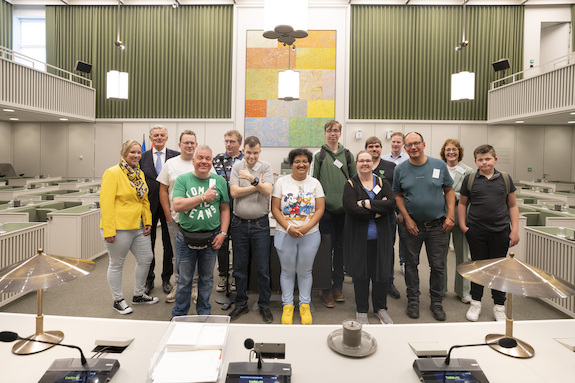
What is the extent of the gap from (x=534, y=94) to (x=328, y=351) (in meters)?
9.63

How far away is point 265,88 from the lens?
1005cm

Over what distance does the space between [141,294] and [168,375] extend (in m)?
2.59

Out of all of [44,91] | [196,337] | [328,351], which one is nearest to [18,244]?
[196,337]

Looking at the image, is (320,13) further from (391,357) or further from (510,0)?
(391,357)

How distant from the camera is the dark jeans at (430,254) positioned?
3156 mm

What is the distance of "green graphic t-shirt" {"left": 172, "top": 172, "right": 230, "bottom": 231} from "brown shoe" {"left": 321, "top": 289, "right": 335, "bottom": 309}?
1491 millimetres

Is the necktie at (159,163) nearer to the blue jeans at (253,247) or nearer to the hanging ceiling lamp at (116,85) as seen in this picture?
the blue jeans at (253,247)

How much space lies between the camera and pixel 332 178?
10.8 ft

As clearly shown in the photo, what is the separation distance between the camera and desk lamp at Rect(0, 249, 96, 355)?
4.24 feet

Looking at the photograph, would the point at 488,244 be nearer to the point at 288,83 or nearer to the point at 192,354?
the point at 192,354

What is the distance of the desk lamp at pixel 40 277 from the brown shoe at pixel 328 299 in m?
2.49

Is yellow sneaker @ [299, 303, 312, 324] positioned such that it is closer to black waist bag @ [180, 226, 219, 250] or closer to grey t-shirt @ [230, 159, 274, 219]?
grey t-shirt @ [230, 159, 274, 219]

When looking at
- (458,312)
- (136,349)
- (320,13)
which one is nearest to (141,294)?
(136,349)

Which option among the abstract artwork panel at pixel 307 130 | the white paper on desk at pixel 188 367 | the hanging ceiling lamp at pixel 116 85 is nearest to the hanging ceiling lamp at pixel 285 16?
the white paper on desk at pixel 188 367
